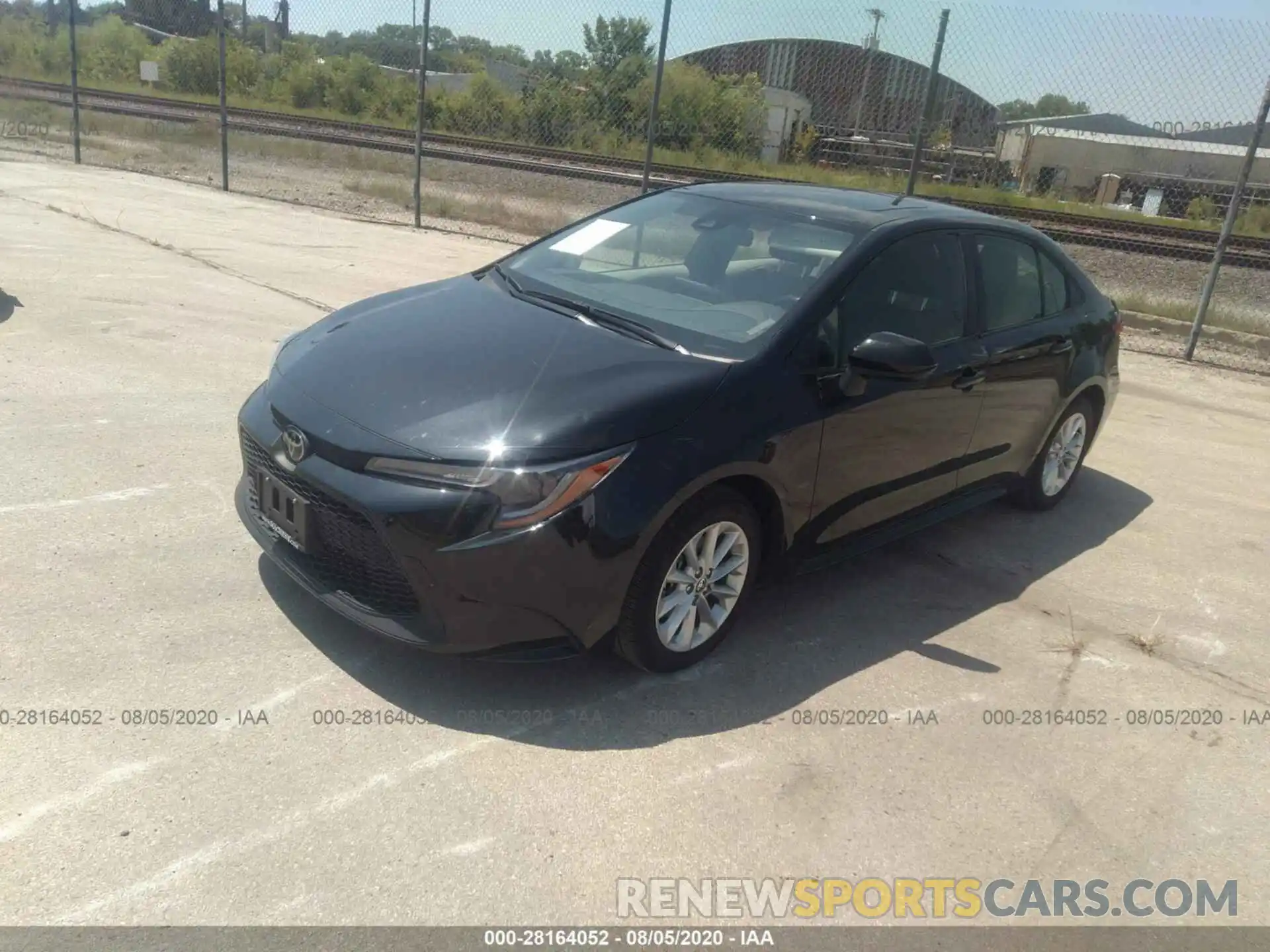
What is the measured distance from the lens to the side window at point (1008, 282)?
192 inches

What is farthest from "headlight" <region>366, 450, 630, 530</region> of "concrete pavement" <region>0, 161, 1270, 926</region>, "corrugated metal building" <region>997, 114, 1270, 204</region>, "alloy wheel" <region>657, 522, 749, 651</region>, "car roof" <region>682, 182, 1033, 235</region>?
"corrugated metal building" <region>997, 114, 1270, 204</region>

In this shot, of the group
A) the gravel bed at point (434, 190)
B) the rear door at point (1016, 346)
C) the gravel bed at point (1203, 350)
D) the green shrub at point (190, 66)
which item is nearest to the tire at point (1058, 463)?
the rear door at point (1016, 346)

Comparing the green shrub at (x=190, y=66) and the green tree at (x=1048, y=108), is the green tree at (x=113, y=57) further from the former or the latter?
the green tree at (x=1048, y=108)

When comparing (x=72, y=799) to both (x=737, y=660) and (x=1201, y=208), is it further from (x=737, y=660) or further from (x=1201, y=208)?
(x=1201, y=208)

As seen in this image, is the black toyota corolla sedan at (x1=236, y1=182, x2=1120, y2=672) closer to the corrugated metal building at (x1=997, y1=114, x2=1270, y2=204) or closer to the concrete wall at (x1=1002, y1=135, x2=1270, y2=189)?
the corrugated metal building at (x1=997, y1=114, x2=1270, y2=204)

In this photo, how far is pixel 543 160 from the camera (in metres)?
22.0

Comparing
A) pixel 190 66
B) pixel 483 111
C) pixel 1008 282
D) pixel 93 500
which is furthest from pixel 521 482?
pixel 190 66

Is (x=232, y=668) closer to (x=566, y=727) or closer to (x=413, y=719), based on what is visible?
(x=413, y=719)

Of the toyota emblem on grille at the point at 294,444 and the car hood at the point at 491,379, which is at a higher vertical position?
the car hood at the point at 491,379

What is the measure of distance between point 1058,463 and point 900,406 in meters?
1.90

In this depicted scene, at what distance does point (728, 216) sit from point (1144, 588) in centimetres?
257

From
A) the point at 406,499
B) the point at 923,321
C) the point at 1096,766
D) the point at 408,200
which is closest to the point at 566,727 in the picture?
the point at 406,499

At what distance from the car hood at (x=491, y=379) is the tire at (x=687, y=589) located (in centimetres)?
34

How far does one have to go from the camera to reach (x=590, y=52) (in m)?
16.6
